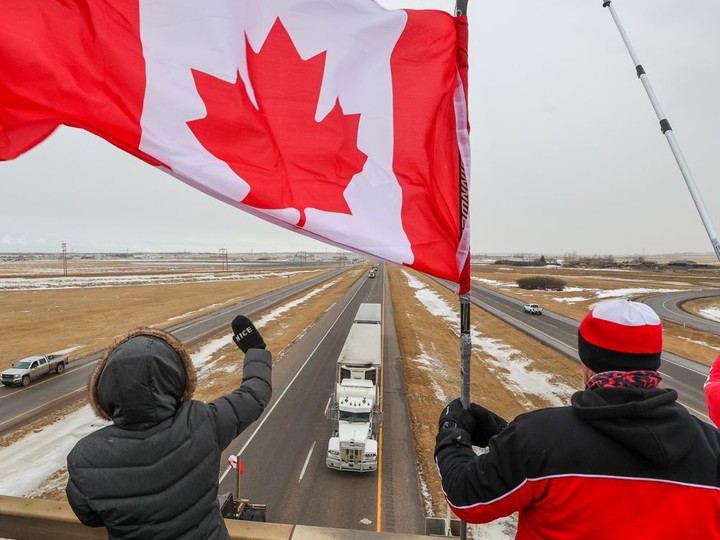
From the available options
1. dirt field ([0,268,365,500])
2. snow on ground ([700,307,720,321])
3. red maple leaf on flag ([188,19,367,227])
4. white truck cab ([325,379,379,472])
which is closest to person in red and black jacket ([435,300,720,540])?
red maple leaf on flag ([188,19,367,227])

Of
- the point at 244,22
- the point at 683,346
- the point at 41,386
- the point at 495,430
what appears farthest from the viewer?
the point at 683,346

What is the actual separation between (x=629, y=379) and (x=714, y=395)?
4.89 feet

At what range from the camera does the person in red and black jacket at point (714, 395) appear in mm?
2492

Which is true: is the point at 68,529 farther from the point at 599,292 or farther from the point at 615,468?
the point at 599,292

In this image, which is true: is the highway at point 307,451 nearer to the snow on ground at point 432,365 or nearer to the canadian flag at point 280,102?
the snow on ground at point 432,365

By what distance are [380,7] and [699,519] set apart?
4.16m

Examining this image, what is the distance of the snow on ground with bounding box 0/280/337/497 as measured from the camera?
13.4m

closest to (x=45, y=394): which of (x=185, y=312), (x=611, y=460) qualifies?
(x=611, y=460)

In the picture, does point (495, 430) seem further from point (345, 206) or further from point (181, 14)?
point (181, 14)

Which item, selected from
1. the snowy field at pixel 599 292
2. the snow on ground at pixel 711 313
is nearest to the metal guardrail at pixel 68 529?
the snow on ground at pixel 711 313

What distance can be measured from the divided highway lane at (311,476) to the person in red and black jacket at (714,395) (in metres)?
10.3

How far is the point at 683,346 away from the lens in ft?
113

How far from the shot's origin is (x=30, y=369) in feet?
75.8

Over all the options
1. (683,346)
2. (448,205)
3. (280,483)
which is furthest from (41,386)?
(683,346)
